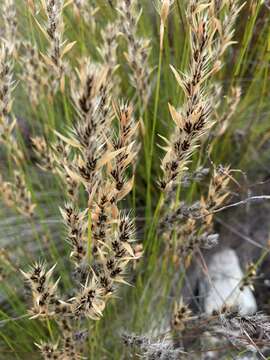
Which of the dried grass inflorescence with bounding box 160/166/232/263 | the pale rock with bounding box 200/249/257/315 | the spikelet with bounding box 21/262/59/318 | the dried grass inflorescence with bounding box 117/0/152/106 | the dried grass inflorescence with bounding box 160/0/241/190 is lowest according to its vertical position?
the pale rock with bounding box 200/249/257/315

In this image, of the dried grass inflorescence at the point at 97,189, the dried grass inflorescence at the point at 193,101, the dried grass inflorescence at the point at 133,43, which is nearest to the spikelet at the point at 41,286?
the dried grass inflorescence at the point at 97,189

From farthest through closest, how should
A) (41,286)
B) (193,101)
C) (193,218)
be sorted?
(193,218) → (41,286) → (193,101)

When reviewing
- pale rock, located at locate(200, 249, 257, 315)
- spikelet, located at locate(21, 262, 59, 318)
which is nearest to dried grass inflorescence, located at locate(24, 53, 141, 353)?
spikelet, located at locate(21, 262, 59, 318)

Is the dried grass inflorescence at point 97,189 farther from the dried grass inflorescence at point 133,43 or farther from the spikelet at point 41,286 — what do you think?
the dried grass inflorescence at point 133,43

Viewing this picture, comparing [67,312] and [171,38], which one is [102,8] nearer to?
[171,38]

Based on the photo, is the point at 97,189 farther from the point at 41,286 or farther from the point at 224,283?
the point at 224,283

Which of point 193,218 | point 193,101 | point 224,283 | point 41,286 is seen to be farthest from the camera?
point 224,283

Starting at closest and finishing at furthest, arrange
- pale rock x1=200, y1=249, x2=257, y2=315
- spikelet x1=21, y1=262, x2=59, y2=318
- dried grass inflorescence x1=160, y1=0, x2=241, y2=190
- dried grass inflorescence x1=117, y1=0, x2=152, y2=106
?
1. dried grass inflorescence x1=160, y1=0, x2=241, y2=190
2. spikelet x1=21, y1=262, x2=59, y2=318
3. dried grass inflorescence x1=117, y1=0, x2=152, y2=106
4. pale rock x1=200, y1=249, x2=257, y2=315

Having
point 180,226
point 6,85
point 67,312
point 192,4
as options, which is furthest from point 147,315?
point 192,4

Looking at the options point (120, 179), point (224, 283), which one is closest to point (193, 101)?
point (120, 179)

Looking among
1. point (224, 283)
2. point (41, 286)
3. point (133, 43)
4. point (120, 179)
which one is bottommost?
point (224, 283)

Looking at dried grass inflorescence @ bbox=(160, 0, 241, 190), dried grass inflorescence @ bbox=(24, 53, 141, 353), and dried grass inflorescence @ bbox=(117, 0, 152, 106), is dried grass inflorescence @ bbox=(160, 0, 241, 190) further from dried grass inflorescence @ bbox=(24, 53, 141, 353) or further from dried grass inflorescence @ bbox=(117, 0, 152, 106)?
dried grass inflorescence @ bbox=(117, 0, 152, 106)
